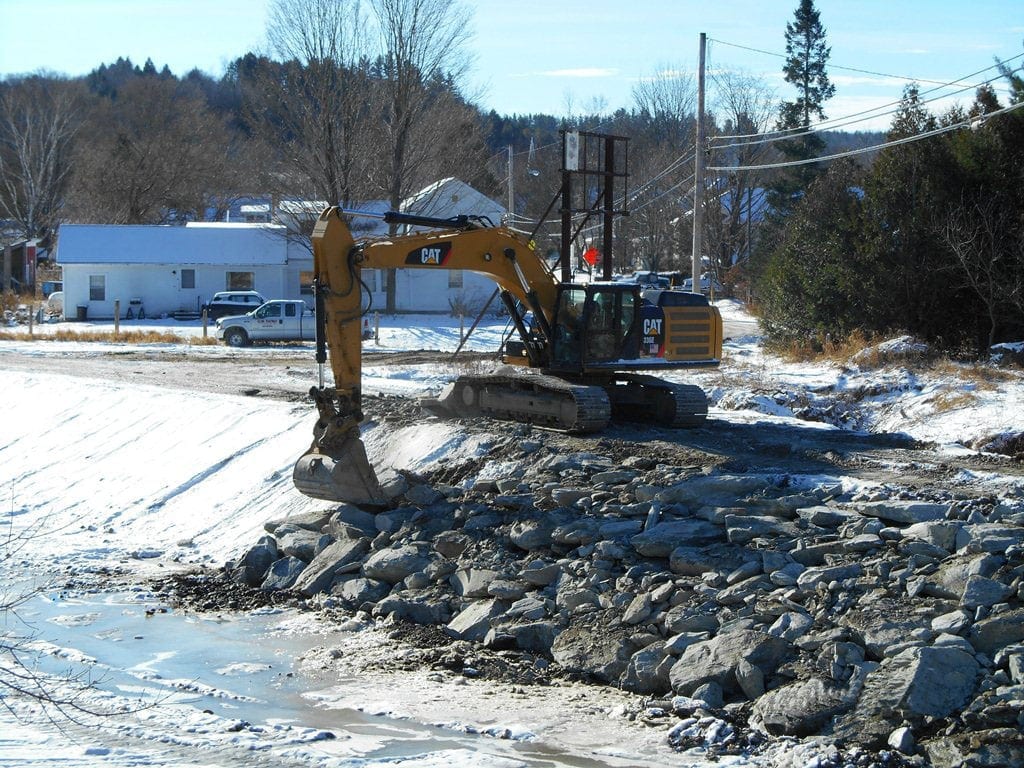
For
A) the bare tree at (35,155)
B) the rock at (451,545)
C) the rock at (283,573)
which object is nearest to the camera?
the rock at (451,545)

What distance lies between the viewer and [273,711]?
37.0ft

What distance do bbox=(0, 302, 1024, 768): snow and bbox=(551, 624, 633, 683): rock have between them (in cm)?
95

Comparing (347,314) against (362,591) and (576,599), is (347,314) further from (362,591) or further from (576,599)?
(576,599)

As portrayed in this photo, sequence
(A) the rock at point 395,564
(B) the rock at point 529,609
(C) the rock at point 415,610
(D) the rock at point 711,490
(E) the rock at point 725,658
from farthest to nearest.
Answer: (A) the rock at point 395,564
(D) the rock at point 711,490
(C) the rock at point 415,610
(B) the rock at point 529,609
(E) the rock at point 725,658

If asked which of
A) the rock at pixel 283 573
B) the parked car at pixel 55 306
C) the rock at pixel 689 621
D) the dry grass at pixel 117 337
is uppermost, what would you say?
the parked car at pixel 55 306

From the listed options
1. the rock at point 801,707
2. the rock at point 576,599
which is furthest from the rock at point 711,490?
the rock at point 801,707

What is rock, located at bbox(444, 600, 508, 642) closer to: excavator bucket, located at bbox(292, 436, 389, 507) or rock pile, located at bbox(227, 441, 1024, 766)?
rock pile, located at bbox(227, 441, 1024, 766)

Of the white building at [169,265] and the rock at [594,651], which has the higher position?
the white building at [169,265]

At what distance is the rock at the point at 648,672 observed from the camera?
1130 cm

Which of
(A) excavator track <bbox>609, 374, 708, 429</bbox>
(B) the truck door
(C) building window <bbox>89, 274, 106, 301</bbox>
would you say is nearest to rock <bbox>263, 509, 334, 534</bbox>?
(A) excavator track <bbox>609, 374, 708, 429</bbox>

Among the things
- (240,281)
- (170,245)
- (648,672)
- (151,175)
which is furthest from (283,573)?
(151,175)

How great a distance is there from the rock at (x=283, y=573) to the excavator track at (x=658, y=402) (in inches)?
247

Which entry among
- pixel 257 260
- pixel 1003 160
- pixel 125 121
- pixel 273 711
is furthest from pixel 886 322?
pixel 125 121

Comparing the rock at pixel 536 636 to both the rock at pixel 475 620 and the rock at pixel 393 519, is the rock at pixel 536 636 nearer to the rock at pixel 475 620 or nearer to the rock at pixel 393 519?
the rock at pixel 475 620
